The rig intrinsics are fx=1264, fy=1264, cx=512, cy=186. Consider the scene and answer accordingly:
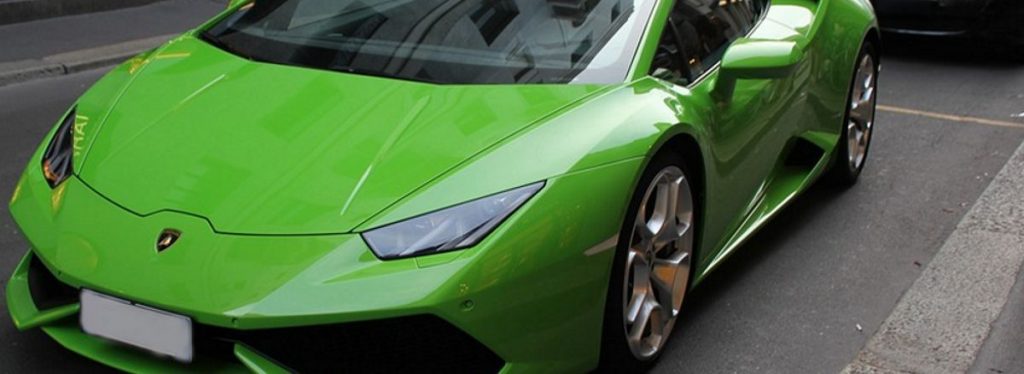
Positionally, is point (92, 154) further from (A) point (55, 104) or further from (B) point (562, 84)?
(A) point (55, 104)

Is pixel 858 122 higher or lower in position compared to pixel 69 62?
higher

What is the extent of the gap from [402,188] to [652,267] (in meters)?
0.91

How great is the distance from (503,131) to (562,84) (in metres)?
0.42

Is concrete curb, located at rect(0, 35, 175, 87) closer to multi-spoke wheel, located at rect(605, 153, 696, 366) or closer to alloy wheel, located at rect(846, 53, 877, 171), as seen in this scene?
alloy wheel, located at rect(846, 53, 877, 171)

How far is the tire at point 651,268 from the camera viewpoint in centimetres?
346

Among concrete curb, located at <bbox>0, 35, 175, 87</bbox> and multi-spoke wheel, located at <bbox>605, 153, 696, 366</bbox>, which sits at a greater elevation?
multi-spoke wheel, located at <bbox>605, 153, 696, 366</bbox>

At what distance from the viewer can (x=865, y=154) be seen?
5.89 meters

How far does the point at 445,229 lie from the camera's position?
3088 mm

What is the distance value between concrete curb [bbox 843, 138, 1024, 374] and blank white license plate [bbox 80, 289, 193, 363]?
2.05 m

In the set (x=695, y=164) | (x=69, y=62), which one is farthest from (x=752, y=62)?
(x=69, y=62)

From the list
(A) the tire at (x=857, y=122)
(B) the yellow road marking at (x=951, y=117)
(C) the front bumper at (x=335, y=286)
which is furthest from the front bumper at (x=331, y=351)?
(B) the yellow road marking at (x=951, y=117)

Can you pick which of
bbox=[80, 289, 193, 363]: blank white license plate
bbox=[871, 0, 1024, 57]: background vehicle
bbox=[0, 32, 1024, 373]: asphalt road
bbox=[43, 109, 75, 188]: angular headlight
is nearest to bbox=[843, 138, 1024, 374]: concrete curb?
bbox=[0, 32, 1024, 373]: asphalt road

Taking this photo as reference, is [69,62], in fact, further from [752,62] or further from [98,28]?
[752,62]

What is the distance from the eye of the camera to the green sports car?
3.00 metres
